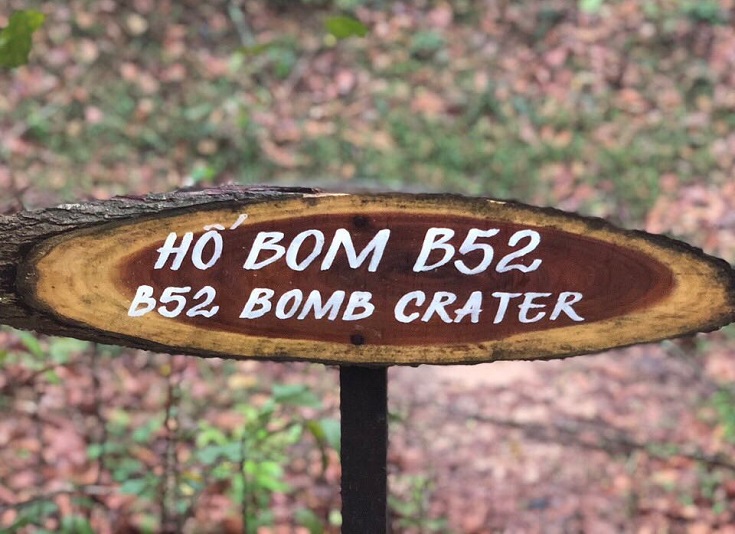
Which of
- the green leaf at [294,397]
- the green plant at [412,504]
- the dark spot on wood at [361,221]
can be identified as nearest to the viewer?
the dark spot on wood at [361,221]

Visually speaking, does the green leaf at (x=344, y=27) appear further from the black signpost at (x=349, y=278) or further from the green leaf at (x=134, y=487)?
the green leaf at (x=134, y=487)

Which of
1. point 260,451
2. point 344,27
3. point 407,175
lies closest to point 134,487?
point 260,451

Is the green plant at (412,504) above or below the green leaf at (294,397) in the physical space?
below

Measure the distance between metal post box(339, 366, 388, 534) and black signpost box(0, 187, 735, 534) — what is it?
9 centimetres

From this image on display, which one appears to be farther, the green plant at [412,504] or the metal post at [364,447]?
the green plant at [412,504]

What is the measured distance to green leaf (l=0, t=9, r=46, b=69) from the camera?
1.33 metres

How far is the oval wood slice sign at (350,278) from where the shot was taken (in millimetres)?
1059

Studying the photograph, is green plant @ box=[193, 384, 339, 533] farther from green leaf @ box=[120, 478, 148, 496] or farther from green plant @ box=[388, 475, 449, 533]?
green plant @ box=[388, 475, 449, 533]

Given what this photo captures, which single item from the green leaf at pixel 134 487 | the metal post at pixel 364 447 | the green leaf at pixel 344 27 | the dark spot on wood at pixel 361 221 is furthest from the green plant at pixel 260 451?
the green leaf at pixel 344 27

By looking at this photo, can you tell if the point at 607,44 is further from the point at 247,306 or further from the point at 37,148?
the point at 247,306

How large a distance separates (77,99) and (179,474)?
327 centimetres

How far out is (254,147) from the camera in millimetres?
4488

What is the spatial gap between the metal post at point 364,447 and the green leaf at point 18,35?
86 centimetres

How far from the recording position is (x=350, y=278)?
1.08 m
